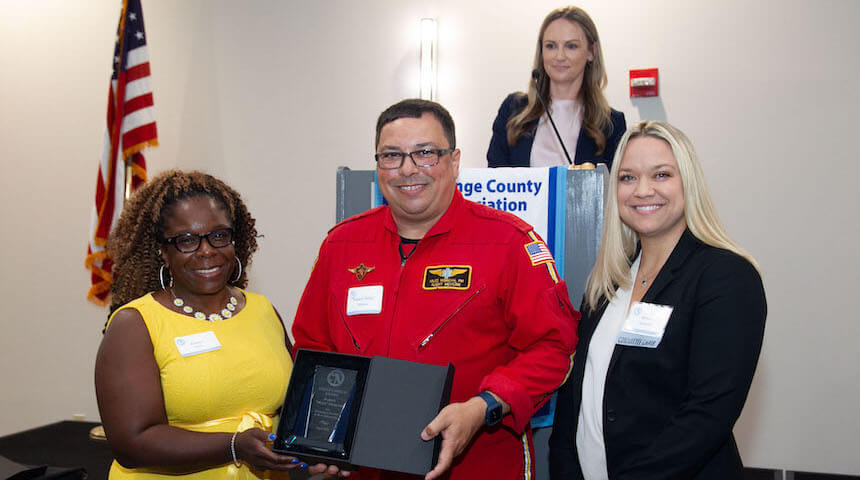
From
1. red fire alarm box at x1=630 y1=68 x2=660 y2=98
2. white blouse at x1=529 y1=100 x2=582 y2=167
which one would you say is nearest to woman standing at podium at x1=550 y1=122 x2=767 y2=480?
white blouse at x1=529 y1=100 x2=582 y2=167

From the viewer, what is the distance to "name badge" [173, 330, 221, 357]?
1.95m

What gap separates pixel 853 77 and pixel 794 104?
0.34 m

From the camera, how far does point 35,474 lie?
3018 mm

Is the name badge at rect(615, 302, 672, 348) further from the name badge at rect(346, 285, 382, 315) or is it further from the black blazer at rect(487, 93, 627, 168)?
the black blazer at rect(487, 93, 627, 168)

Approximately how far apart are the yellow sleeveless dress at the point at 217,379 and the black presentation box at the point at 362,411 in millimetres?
320

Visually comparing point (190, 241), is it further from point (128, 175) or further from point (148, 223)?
point (128, 175)

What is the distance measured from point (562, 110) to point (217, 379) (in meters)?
1.86

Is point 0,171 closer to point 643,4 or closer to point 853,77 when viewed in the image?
point 643,4

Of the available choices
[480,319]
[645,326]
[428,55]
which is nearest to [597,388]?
[645,326]

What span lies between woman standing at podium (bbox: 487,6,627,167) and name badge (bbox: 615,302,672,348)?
120 cm

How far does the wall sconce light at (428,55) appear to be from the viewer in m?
4.69

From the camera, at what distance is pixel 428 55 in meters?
4.70

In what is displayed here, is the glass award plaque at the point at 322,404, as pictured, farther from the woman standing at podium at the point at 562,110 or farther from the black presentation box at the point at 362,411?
the woman standing at podium at the point at 562,110

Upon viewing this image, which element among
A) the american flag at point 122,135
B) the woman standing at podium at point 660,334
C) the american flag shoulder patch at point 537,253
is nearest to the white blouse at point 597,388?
the woman standing at podium at point 660,334
